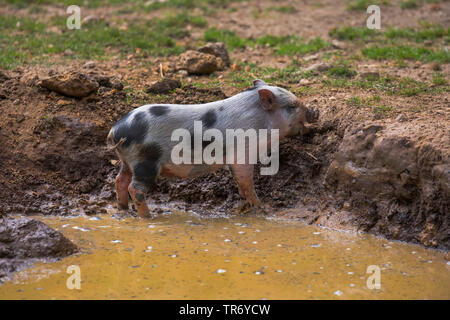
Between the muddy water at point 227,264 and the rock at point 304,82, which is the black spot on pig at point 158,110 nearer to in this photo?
the muddy water at point 227,264

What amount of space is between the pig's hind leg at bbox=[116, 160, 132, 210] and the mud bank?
0.26 metres

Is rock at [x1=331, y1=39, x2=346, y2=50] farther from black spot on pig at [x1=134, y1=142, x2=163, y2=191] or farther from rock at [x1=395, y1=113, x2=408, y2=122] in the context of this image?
black spot on pig at [x1=134, y1=142, x2=163, y2=191]

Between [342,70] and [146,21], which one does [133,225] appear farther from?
[146,21]

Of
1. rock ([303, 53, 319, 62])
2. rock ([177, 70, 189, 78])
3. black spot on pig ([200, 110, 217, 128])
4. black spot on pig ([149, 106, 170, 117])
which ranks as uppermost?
rock ([303, 53, 319, 62])

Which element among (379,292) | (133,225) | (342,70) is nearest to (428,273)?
(379,292)

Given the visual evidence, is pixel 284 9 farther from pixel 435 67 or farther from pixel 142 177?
pixel 142 177

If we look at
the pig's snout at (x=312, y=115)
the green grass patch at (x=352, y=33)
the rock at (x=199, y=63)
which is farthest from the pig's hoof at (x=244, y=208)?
the green grass patch at (x=352, y=33)

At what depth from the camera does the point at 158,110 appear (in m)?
6.38

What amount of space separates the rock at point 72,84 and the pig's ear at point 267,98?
93.0 inches

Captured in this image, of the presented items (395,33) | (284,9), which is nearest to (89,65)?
(284,9)

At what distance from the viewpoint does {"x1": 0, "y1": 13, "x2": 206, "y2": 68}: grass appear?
9.98m

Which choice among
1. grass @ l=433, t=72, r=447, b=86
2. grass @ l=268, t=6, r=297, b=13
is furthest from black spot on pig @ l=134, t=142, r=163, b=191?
grass @ l=268, t=6, r=297, b=13

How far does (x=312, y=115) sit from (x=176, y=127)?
1555 mm

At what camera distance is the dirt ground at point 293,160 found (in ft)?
19.3
